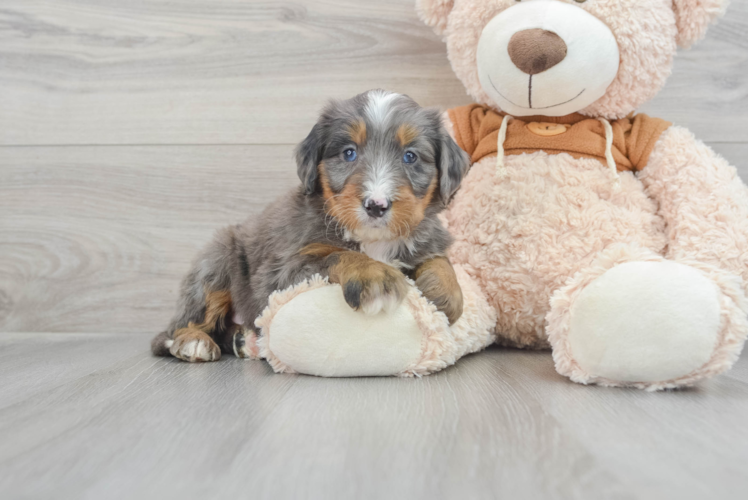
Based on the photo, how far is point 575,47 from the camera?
1.96 m

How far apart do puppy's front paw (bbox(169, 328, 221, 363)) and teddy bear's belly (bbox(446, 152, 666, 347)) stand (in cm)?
99

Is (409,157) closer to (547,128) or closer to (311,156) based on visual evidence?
(311,156)

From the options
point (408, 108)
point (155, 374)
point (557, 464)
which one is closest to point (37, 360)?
point (155, 374)

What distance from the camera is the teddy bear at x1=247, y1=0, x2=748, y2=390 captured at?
5.23ft

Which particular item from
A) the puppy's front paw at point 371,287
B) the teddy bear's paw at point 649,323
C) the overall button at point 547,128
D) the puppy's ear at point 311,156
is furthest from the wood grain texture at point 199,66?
the teddy bear's paw at point 649,323

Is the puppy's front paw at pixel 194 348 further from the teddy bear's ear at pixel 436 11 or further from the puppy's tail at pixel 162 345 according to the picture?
the teddy bear's ear at pixel 436 11

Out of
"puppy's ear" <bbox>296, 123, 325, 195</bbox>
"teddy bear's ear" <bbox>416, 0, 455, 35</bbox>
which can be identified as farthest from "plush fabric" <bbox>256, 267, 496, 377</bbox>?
"teddy bear's ear" <bbox>416, 0, 455, 35</bbox>

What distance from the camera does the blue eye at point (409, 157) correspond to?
1.92m

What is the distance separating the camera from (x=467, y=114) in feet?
7.84

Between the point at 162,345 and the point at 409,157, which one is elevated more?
the point at 409,157

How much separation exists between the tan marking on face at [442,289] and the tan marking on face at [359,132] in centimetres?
47

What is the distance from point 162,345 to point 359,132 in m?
1.15

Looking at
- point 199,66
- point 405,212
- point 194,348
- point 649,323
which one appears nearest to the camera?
point 649,323

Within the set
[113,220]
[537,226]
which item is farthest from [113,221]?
[537,226]
